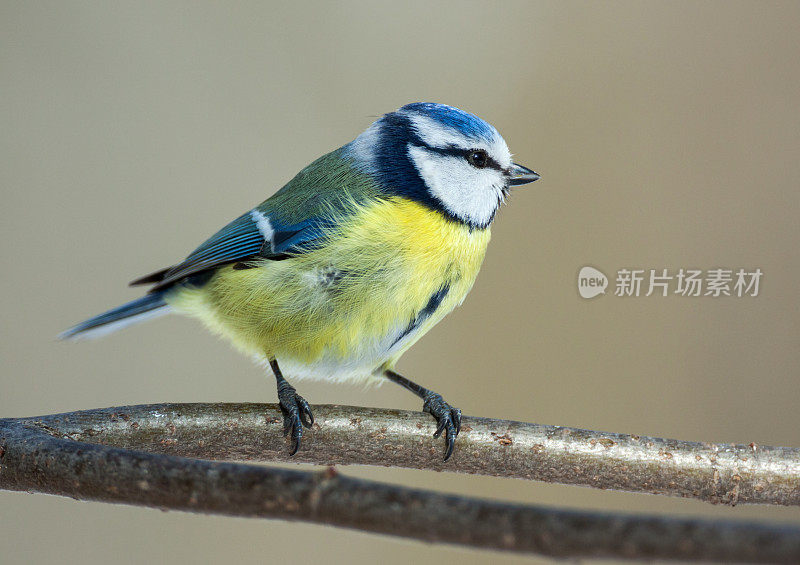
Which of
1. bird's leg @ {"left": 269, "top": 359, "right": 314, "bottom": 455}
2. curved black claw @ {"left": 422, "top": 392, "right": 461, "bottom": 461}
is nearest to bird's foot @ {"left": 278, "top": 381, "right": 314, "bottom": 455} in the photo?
bird's leg @ {"left": 269, "top": 359, "right": 314, "bottom": 455}

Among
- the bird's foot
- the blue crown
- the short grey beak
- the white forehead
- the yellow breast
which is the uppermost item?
the blue crown

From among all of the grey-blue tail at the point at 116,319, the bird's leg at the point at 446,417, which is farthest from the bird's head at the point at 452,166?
the grey-blue tail at the point at 116,319

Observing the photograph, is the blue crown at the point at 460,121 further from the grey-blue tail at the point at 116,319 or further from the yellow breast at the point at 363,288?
the grey-blue tail at the point at 116,319

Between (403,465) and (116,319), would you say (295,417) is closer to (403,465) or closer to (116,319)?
(403,465)

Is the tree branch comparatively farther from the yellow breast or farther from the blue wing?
the blue wing

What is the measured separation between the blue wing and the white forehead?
185 mm

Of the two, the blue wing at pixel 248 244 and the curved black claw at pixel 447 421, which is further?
the blue wing at pixel 248 244

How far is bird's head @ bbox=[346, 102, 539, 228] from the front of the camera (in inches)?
39.8

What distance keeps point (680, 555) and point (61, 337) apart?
116 centimetres

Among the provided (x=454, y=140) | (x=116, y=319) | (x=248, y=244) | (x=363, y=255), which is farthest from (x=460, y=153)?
(x=116, y=319)

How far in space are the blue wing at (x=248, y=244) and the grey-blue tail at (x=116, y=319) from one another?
3.0 inches

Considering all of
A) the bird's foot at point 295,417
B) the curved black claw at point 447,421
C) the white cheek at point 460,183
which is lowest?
the bird's foot at point 295,417

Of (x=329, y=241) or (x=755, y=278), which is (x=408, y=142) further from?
(x=755, y=278)

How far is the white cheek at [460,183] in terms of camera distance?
1009mm
